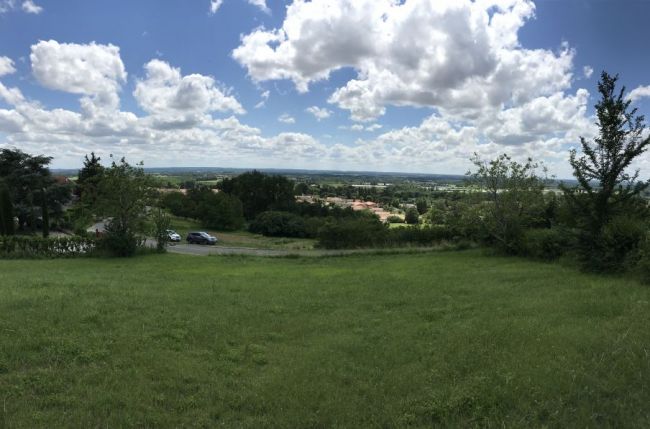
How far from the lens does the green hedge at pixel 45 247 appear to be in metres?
25.4

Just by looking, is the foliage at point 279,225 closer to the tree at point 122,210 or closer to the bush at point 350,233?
the bush at point 350,233

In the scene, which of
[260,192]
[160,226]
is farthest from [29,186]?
[260,192]

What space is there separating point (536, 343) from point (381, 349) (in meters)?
2.00

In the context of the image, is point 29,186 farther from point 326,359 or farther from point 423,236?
point 326,359

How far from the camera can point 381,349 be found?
625 centimetres

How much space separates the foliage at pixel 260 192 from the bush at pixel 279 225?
15431 millimetres

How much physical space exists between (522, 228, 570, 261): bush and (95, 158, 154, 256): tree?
20.5m

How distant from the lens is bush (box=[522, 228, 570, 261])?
16750 mm

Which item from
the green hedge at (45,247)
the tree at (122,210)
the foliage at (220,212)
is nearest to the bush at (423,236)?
the tree at (122,210)

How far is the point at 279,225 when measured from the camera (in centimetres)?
7250

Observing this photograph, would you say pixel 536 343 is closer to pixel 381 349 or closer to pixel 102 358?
pixel 381 349

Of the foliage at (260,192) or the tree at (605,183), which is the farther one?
the foliage at (260,192)

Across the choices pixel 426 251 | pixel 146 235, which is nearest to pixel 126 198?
pixel 146 235

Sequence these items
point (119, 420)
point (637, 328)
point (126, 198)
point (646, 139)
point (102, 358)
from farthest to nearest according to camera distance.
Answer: point (126, 198), point (646, 139), point (637, 328), point (102, 358), point (119, 420)
